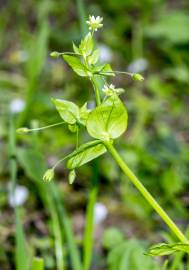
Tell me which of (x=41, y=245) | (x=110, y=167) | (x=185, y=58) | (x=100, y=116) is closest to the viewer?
(x=100, y=116)

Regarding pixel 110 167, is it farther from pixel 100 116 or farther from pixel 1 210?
pixel 100 116

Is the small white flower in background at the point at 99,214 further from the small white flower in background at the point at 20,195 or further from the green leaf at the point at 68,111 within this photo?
the green leaf at the point at 68,111

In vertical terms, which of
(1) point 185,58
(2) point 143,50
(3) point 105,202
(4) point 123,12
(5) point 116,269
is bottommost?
(5) point 116,269

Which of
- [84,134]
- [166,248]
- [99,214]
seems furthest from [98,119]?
[84,134]

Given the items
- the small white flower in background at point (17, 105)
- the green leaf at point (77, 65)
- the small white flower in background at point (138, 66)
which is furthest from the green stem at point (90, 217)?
the small white flower in background at point (138, 66)

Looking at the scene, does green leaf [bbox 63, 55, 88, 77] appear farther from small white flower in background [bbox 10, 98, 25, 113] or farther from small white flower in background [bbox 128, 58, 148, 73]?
small white flower in background [bbox 128, 58, 148, 73]

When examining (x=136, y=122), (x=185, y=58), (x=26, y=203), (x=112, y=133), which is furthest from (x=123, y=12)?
(x=112, y=133)
